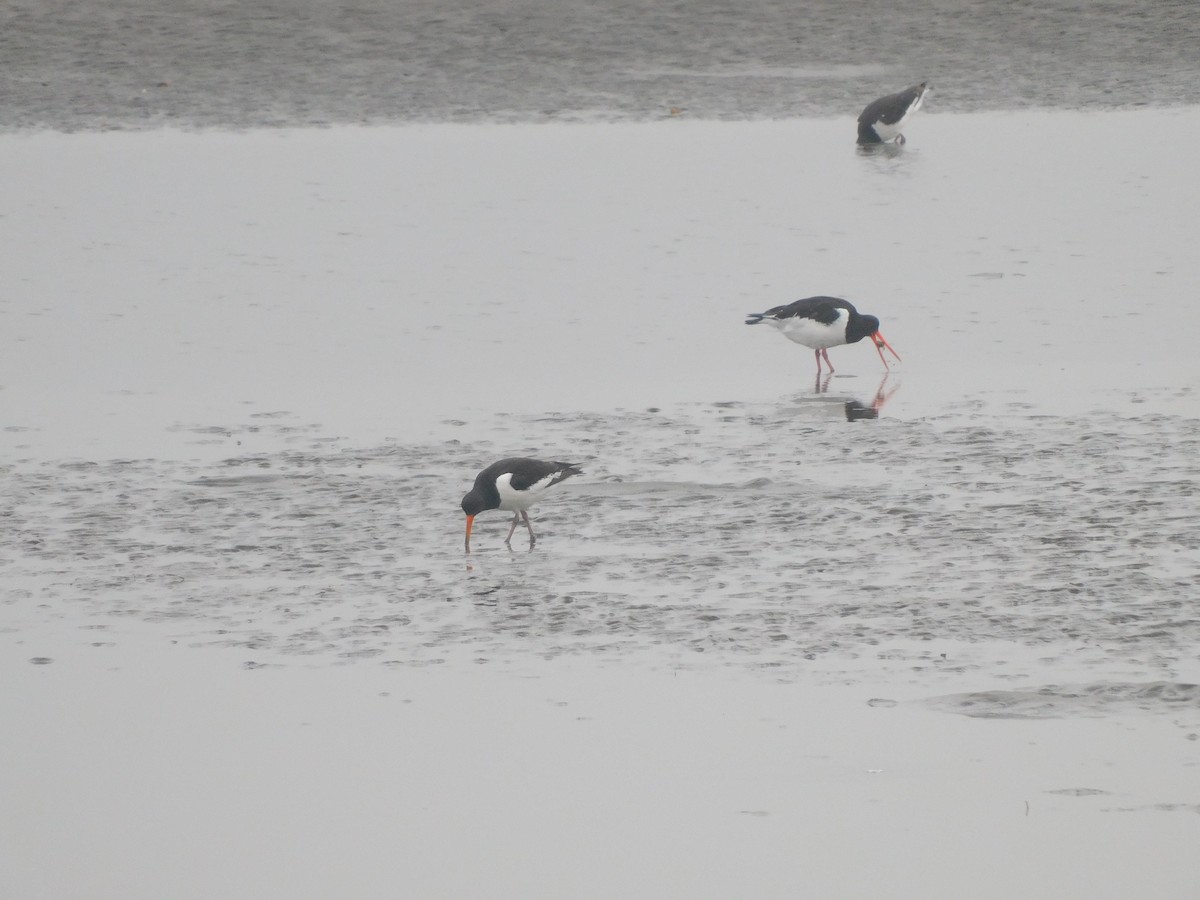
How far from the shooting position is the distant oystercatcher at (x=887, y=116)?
69.9 feet

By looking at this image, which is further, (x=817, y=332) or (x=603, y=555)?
(x=817, y=332)

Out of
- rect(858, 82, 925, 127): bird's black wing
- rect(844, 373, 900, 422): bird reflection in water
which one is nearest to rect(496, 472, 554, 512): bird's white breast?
rect(844, 373, 900, 422): bird reflection in water

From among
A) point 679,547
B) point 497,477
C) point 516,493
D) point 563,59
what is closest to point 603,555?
point 679,547

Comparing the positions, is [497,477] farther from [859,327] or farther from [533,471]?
[859,327]

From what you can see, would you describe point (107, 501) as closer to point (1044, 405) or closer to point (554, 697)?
point (554, 697)

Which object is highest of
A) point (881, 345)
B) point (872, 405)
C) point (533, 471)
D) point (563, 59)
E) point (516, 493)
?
point (563, 59)

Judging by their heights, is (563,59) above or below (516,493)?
above

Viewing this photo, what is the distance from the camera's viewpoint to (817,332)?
13.3 metres

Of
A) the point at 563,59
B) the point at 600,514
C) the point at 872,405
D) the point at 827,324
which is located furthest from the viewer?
the point at 563,59

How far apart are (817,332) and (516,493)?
14.2 ft

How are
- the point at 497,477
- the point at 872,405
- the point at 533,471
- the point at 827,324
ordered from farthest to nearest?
1. the point at 827,324
2. the point at 872,405
3. the point at 533,471
4. the point at 497,477

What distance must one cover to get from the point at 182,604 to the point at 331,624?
30.9 inches

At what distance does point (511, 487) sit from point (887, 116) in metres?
12.8

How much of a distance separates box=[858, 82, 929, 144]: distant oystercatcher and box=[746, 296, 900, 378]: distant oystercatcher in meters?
8.33
